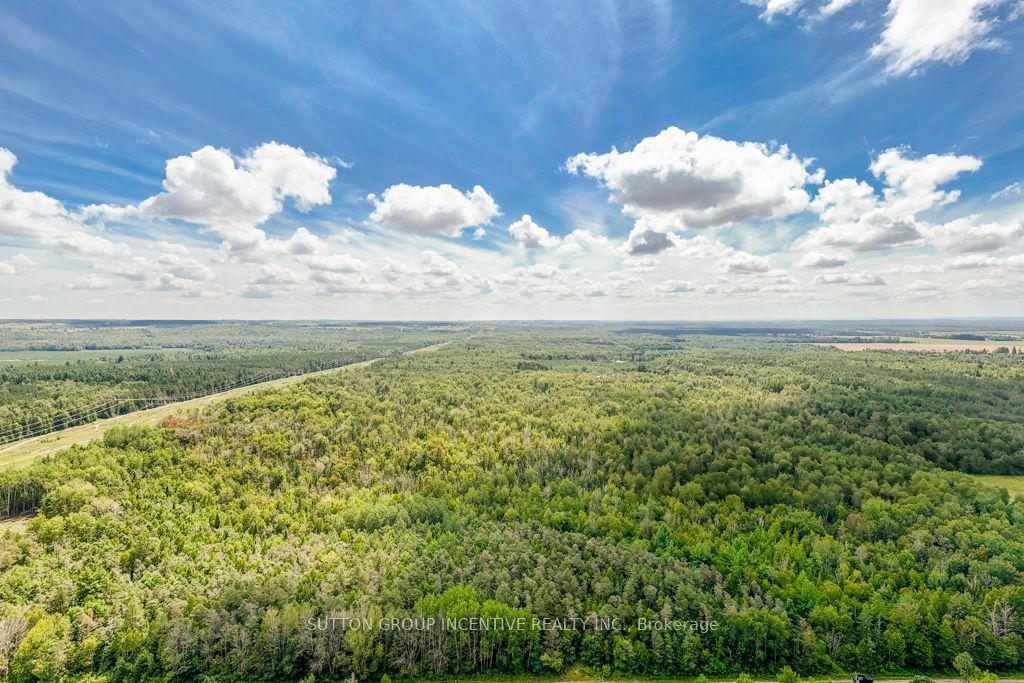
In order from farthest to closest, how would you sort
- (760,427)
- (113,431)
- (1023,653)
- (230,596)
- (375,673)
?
(760,427) → (113,431) → (230,596) → (375,673) → (1023,653)

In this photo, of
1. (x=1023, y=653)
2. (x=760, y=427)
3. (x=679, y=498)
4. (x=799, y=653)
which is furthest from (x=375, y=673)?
(x=760, y=427)

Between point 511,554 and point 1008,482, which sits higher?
point 1008,482

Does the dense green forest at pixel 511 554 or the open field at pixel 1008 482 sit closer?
the dense green forest at pixel 511 554

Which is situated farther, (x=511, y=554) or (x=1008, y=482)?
(x=1008, y=482)

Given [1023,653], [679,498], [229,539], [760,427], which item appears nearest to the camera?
[1023,653]

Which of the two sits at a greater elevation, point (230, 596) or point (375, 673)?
point (230, 596)

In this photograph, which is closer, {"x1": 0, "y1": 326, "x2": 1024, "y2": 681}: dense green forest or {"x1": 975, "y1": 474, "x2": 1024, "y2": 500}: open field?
{"x1": 0, "y1": 326, "x2": 1024, "y2": 681}: dense green forest

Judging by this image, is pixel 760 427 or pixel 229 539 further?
pixel 760 427

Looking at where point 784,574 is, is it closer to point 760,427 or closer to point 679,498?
point 679,498
